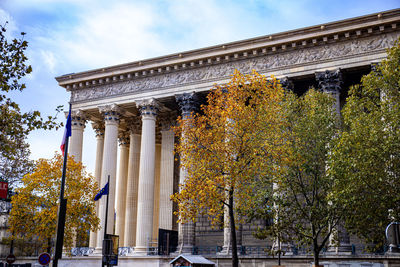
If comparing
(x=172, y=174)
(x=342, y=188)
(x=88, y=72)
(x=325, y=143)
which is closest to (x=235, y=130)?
(x=325, y=143)

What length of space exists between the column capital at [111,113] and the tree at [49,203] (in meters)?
6.90

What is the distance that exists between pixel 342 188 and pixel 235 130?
23.0 ft

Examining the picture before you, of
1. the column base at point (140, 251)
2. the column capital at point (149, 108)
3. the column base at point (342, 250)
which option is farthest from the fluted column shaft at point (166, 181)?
the column base at point (342, 250)

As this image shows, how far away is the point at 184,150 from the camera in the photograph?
27.8 meters

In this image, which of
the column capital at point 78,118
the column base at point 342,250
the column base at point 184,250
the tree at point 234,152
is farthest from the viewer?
the column capital at point 78,118

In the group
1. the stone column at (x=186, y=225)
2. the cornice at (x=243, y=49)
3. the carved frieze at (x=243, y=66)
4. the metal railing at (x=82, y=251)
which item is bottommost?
the metal railing at (x=82, y=251)

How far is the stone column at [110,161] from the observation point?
1634 inches

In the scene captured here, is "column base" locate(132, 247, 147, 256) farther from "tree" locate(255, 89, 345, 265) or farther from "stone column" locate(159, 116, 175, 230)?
"tree" locate(255, 89, 345, 265)

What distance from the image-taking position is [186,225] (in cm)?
3803

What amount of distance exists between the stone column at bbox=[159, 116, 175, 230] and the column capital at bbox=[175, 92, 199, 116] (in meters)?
5.53

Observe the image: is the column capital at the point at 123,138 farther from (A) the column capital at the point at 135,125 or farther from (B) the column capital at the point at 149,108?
(B) the column capital at the point at 149,108

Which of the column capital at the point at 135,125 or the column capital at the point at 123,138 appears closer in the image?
the column capital at the point at 135,125

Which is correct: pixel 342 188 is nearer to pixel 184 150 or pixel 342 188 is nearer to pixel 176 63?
pixel 184 150

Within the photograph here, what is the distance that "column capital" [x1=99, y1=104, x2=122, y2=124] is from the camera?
143 feet
